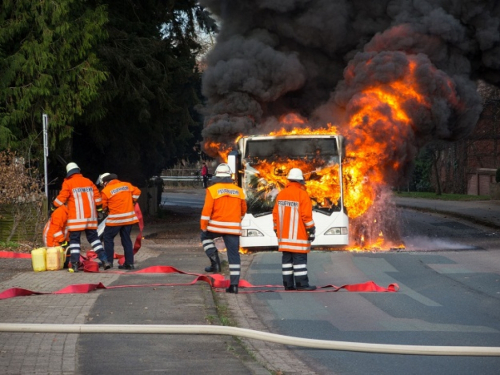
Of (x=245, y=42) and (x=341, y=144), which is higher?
(x=245, y=42)

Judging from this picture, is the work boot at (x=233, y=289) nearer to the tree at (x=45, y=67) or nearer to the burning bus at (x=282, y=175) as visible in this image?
the burning bus at (x=282, y=175)

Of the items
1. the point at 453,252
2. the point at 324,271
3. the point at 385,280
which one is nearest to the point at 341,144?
the point at 453,252

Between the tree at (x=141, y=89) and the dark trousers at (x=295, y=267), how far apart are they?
12777mm

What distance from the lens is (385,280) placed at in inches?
524

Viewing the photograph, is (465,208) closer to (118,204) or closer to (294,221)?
(118,204)

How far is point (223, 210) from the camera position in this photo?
12.0 m

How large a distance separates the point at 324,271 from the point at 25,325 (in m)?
7.26

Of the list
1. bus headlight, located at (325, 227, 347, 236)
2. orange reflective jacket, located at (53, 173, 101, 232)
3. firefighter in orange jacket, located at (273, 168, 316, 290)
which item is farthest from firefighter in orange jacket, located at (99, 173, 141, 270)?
bus headlight, located at (325, 227, 347, 236)

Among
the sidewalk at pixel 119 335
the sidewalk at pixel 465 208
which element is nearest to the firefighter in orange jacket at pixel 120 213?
the sidewalk at pixel 119 335

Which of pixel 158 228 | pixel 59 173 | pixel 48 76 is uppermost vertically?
pixel 48 76

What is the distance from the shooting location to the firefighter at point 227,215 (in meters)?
11.9

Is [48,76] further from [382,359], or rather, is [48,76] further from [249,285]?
[382,359]

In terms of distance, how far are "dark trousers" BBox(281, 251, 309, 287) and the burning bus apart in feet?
19.6

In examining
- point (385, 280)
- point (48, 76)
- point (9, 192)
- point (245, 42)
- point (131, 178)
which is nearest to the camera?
point (385, 280)
